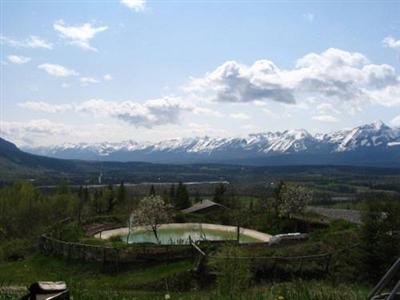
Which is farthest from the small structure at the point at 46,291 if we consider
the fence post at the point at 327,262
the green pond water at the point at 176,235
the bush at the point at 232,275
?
the green pond water at the point at 176,235

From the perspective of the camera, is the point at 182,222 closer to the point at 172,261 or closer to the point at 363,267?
the point at 172,261

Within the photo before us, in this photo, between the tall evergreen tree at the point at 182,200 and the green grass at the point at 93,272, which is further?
the tall evergreen tree at the point at 182,200

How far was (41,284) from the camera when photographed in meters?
5.10

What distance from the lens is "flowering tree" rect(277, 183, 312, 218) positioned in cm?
6594

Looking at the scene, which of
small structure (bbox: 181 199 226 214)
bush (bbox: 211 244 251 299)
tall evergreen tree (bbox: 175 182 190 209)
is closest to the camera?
bush (bbox: 211 244 251 299)

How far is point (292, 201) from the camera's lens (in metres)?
65.9

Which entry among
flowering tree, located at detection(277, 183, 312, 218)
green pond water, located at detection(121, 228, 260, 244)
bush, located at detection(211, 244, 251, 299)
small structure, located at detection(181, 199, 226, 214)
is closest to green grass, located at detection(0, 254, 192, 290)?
bush, located at detection(211, 244, 251, 299)

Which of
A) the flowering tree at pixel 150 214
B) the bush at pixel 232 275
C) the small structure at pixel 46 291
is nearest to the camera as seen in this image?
the small structure at pixel 46 291

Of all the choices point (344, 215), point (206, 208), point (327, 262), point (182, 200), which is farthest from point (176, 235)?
point (344, 215)

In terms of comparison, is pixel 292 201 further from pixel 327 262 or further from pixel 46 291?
pixel 46 291

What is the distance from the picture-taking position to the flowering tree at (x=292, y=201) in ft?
216

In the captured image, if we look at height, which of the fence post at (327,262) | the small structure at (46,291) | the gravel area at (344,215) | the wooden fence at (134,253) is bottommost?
the gravel area at (344,215)

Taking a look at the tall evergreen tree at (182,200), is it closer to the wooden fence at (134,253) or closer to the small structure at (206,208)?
the small structure at (206,208)

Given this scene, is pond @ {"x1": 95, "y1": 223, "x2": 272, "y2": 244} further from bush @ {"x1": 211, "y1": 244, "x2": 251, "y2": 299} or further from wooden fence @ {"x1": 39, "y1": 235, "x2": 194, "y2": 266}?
bush @ {"x1": 211, "y1": 244, "x2": 251, "y2": 299}
